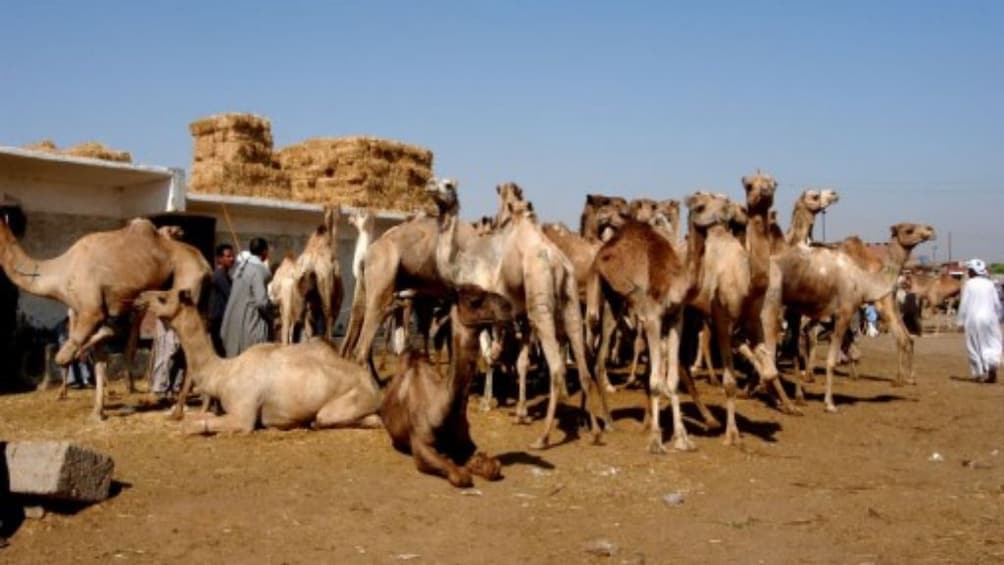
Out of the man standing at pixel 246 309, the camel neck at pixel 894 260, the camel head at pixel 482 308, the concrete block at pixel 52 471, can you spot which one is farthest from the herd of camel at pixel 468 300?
the concrete block at pixel 52 471

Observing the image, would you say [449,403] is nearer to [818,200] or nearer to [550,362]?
[550,362]

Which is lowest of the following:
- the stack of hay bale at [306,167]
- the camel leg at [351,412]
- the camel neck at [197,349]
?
the camel leg at [351,412]

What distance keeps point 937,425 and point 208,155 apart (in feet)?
59.3

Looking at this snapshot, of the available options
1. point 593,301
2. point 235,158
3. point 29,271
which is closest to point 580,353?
point 593,301

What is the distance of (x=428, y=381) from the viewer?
859 centimetres

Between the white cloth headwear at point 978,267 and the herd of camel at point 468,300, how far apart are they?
203 inches

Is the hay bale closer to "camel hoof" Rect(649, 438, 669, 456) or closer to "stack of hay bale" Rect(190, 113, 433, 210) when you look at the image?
"stack of hay bale" Rect(190, 113, 433, 210)

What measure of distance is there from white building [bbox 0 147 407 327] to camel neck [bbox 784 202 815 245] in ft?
31.5

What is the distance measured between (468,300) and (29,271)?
6361 millimetres

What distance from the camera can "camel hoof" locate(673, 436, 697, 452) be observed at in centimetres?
1008

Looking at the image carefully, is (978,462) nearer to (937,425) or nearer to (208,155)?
(937,425)

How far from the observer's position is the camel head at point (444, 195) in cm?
1109

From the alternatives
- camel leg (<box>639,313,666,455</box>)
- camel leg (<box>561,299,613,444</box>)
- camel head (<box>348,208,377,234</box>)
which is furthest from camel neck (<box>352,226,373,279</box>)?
camel leg (<box>639,313,666,455</box>)

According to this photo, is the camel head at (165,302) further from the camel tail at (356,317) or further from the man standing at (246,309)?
the camel tail at (356,317)
